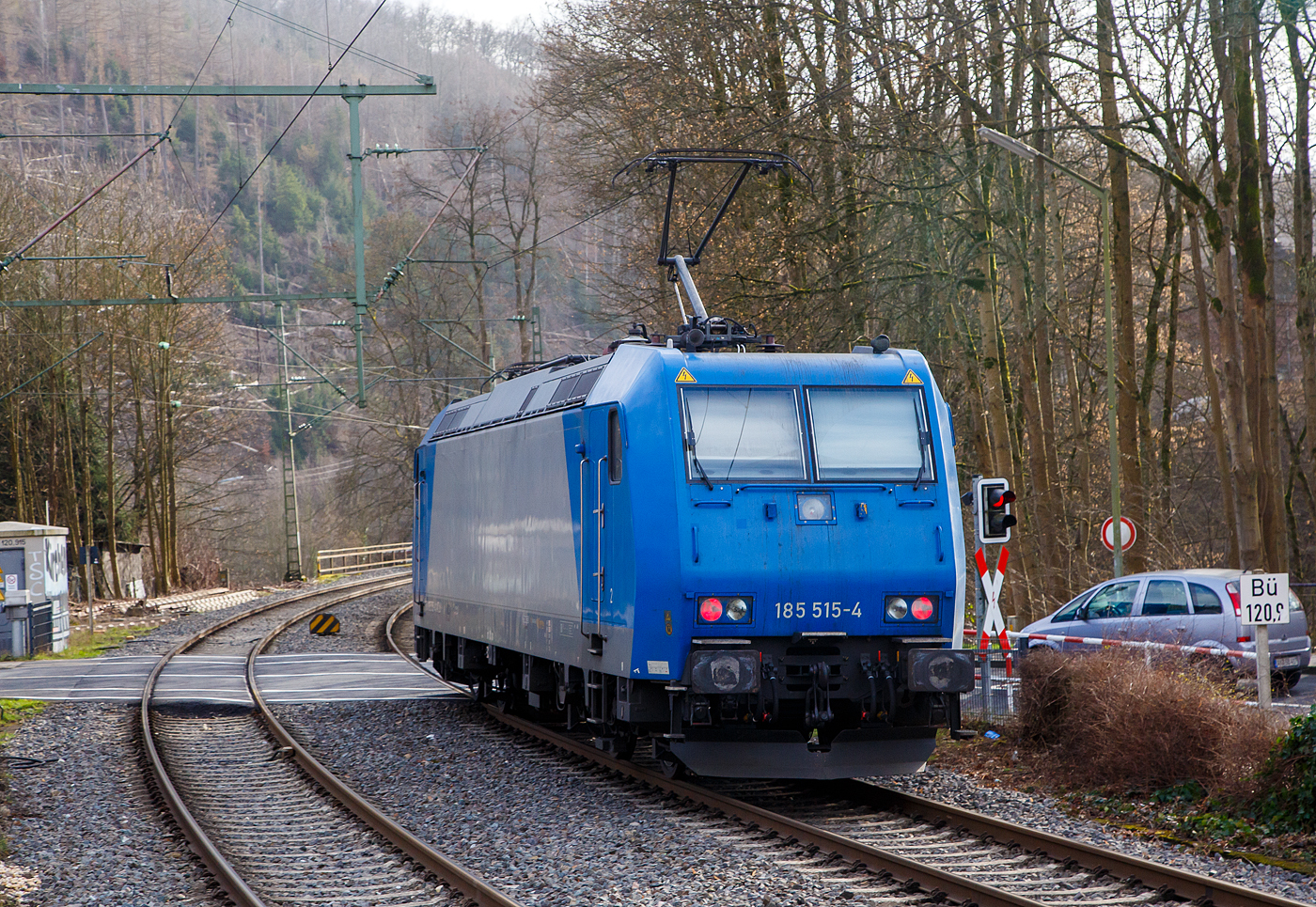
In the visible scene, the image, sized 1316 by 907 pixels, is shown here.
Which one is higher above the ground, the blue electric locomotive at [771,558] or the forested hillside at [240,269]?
the forested hillside at [240,269]

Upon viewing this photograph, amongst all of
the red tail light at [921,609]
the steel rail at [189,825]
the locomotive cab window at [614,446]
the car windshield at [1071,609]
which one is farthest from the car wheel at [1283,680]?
the steel rail at [189,825]

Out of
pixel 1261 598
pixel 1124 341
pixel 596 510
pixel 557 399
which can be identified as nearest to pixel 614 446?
pixel 596 510

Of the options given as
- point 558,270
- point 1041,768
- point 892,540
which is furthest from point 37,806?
point 558,270

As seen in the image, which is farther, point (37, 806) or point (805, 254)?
point (805, 254)

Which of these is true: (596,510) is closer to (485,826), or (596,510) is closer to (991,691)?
(485,826)

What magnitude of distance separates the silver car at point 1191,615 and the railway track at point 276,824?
8.34 m

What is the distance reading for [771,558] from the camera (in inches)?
391

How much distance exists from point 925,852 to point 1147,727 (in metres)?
2.60

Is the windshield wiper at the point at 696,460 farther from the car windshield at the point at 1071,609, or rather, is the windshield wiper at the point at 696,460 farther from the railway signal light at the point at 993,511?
the car windshield at the point at 1071,609

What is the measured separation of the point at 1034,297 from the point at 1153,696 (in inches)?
528

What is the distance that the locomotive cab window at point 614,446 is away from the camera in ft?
33.9

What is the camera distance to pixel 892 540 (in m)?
10.2

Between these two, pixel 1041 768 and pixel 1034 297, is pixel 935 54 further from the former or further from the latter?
pixel 1041 768

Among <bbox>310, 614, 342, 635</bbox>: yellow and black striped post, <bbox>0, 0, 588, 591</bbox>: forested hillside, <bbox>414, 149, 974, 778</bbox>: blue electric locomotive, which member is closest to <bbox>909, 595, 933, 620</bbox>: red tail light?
<bbox>414, 149, 974, 778</bbox>: blue electric locomotive
